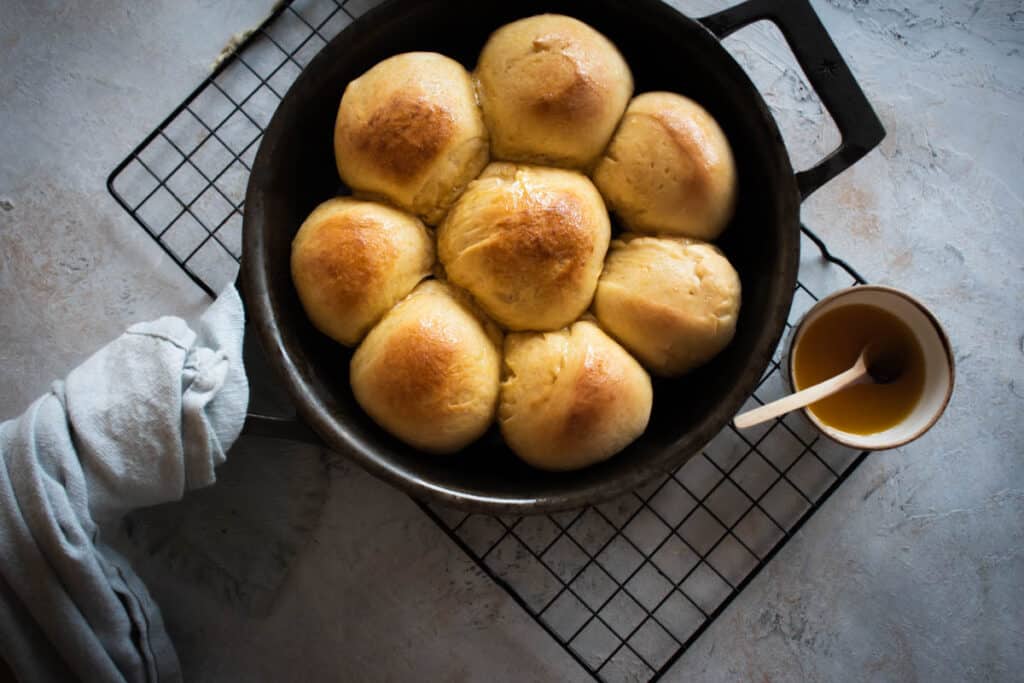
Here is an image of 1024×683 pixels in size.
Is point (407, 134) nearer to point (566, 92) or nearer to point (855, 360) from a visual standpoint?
point (566, 92)

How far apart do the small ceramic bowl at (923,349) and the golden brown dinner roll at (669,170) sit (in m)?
0.31

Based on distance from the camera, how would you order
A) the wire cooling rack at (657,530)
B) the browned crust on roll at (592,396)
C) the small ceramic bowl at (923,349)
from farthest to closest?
the wire cooling rack at (657,530), the small ceramic bowl at (923,349), the browned crust on roll at (592,396)

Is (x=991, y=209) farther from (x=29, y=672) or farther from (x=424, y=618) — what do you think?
(x=29, y=672)

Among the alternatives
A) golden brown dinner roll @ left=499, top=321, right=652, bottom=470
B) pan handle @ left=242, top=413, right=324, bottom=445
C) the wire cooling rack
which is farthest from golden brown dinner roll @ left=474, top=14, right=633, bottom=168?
pan handle @ left=242, top=413, right=324, bottom=445

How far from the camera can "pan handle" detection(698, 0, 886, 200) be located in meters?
1.50

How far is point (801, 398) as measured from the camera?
1533 millimetres

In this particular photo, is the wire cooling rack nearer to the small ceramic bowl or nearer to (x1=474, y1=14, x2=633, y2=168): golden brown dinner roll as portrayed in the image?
the small ceramic bowl

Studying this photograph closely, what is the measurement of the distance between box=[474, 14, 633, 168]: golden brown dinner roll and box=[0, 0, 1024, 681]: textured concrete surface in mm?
585

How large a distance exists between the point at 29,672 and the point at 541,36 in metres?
1.70

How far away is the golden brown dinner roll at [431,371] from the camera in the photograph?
1.44 m

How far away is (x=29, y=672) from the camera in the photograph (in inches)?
62.3

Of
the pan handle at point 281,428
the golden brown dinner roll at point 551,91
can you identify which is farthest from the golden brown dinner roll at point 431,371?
the golden brown dinner roll at point 551,91

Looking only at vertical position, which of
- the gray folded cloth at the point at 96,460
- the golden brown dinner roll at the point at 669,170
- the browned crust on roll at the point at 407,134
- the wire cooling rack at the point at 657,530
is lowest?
the wire cooling rack at the point at 657,530

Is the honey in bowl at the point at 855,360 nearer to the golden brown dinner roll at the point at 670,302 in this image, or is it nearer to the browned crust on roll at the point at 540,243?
the golden brown dinner roll at the point at 670,302
